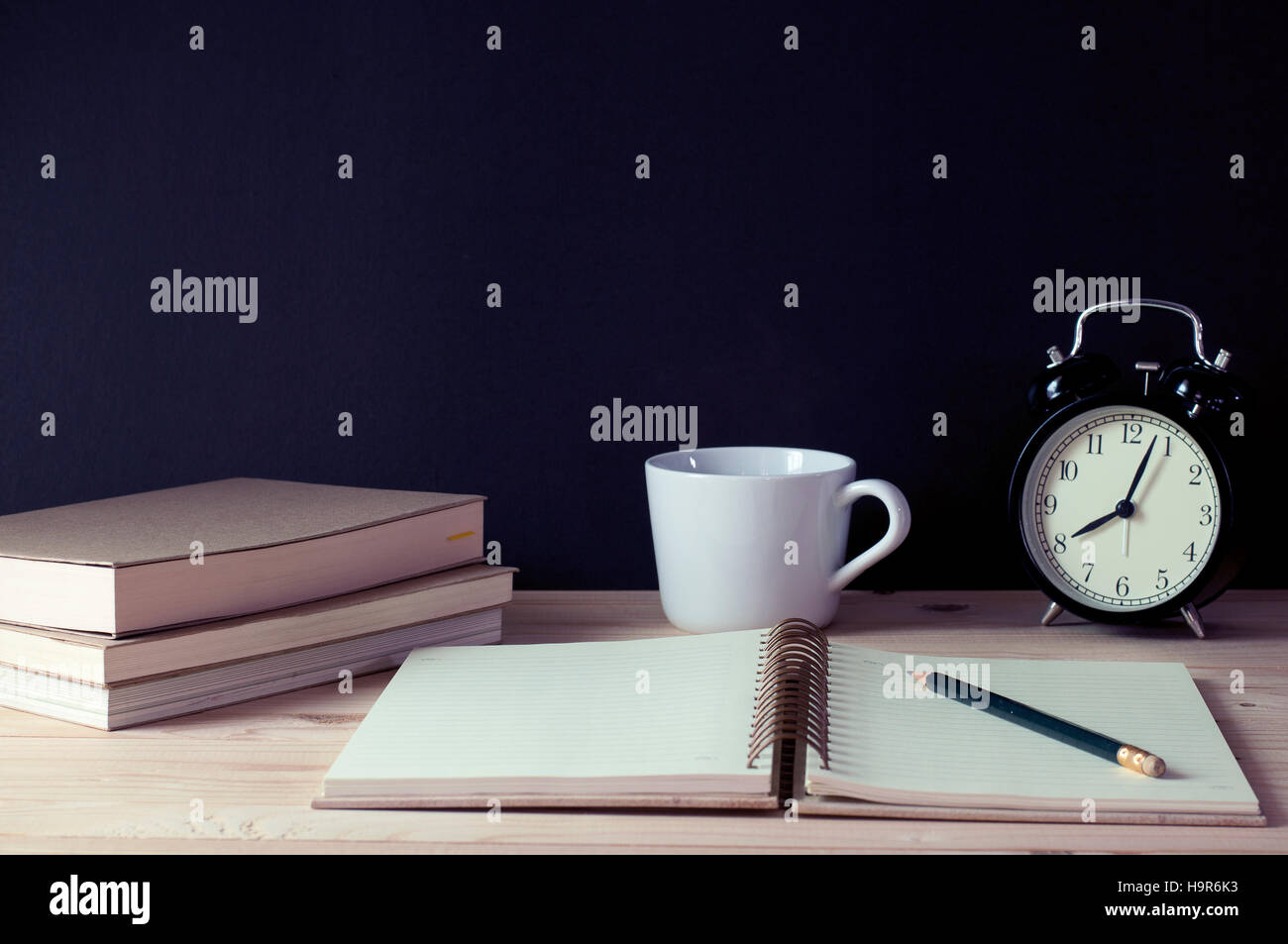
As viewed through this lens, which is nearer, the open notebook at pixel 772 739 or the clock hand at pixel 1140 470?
the open notebook at pixel 772 739

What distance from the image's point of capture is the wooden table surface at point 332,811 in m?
0.58

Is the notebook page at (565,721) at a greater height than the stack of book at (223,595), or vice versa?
the stack of book at (223,595)

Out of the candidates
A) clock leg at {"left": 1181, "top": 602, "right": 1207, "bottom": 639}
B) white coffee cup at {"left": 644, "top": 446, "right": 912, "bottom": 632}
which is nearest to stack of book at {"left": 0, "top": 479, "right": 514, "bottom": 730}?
white coffee cup at {"left": 644, "top": 446, "right": 912, "bottom": 632}

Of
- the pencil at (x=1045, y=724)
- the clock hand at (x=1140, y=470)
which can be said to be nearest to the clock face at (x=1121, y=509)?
the clock hand at (x=1140, y=470)

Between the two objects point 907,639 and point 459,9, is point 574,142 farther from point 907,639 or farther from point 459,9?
point 907,639

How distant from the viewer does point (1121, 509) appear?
961 millimetres

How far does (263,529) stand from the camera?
2.81ft

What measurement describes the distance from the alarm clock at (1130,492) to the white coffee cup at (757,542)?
145mm

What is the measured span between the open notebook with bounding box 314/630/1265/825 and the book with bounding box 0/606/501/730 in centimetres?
5

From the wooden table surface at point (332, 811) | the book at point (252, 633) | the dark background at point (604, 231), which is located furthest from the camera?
the dark background at point (604, 231)

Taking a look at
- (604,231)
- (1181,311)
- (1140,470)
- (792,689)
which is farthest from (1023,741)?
(604,231)

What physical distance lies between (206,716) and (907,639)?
57 cm

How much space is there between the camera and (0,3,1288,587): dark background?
1.11 meters

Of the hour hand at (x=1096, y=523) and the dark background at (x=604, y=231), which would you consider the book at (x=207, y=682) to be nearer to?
the dark background at (x=604, y=231)
